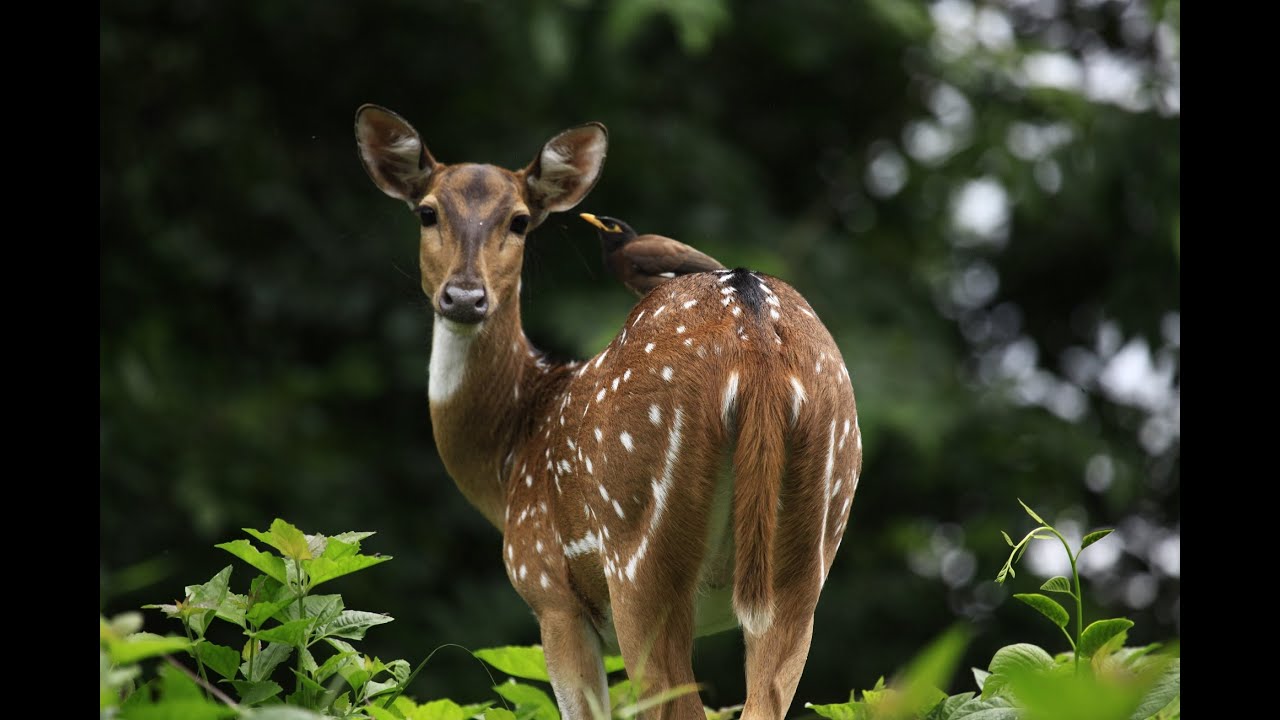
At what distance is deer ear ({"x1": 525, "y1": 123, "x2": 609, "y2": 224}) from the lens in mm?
2951

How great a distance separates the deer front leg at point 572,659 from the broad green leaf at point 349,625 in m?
0.50

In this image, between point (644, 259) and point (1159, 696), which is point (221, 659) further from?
point (1159, 696)

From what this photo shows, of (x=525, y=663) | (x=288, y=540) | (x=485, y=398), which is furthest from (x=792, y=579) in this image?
(x=485, y=398)

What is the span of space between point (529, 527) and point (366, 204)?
5.15 m

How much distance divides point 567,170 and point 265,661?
4.19ft

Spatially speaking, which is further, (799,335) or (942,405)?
(942,405)

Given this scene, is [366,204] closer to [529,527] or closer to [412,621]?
[412,621]

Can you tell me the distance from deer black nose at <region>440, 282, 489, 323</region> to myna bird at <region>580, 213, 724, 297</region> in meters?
0.32

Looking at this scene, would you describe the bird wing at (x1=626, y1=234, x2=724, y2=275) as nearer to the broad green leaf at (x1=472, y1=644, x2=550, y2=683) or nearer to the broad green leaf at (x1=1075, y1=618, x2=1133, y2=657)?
the broad green leaf at (x1=472, y1=644, x2=550, y2=683)

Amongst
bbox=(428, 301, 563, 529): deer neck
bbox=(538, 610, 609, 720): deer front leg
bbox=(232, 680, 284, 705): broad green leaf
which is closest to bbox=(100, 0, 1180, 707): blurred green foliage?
bbox=(428, 301, 563, 529): deer neck

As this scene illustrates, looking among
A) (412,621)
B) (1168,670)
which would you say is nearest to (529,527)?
(1168,670)

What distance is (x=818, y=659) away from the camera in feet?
24.1

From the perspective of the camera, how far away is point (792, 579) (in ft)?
7.38

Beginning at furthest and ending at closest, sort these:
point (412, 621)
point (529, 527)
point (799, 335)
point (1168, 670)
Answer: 1. point (412, 621)
2. point (529, 527)
3. point (799, 335)
4. point (1168, 670)
